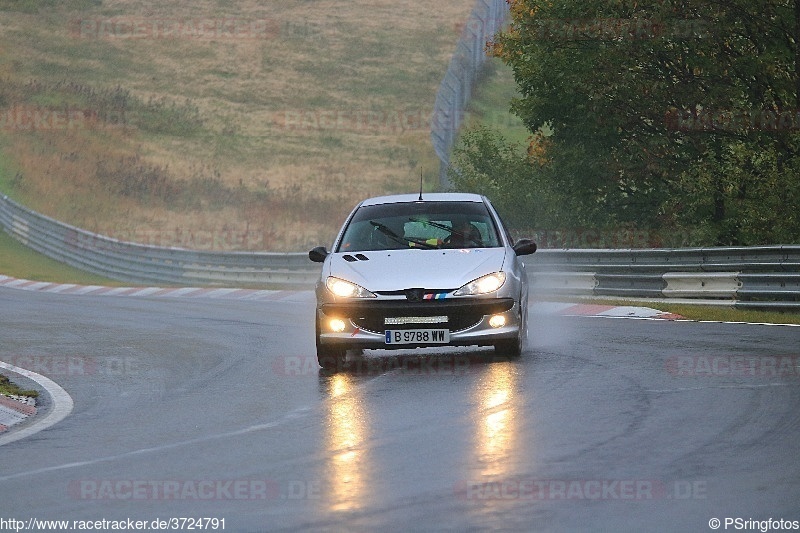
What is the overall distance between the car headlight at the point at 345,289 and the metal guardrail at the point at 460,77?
31203mm

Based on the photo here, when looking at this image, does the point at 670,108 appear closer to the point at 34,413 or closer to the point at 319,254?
the point at 319,254

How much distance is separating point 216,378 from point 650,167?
67.9 feet

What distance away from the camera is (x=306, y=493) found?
27.0 ft

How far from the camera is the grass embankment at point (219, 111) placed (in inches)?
2339

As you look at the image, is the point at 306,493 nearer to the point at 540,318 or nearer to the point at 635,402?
the point at 635,402

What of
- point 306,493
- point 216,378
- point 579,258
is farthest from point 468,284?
point 579,258

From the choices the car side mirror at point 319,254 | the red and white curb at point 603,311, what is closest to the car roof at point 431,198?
the car side mirror at point 319,254

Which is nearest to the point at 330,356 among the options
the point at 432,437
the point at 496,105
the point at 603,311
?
the point at 432,437

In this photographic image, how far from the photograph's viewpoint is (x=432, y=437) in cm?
1027

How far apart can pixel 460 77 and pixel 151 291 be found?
73.6ft

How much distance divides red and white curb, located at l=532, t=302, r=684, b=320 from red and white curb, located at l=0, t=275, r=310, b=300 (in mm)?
9290

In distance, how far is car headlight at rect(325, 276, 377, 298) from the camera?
1484cm

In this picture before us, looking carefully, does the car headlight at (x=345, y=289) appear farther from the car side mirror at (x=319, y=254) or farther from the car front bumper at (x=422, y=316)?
the car side mirror at (x=319, y=254)

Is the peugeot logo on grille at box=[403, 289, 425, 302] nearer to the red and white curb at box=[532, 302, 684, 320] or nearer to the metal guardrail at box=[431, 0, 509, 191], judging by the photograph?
the red and white curb at box=[532, 302, 684, 320]
